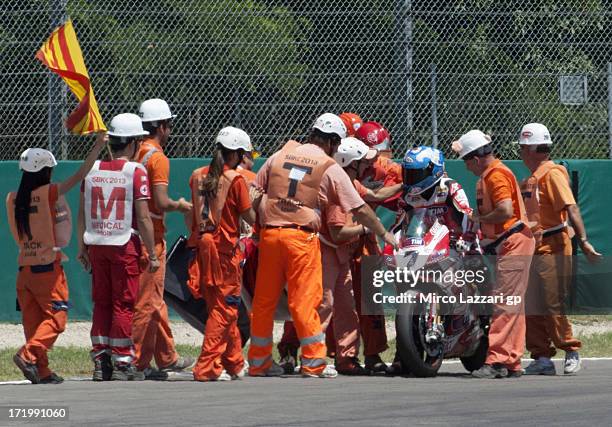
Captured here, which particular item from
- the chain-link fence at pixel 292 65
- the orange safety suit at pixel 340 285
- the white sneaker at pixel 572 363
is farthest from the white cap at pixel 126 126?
the chain-link fence at pixel 292 65

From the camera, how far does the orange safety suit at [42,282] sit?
10.7 metres

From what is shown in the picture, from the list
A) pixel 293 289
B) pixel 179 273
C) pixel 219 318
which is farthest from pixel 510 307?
pixel 179 273

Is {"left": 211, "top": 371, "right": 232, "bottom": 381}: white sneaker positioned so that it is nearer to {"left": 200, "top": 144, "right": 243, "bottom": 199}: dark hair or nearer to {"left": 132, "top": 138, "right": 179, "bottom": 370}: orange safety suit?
{"left": 132, "top": 138, "right": 179, "bottom": 370}: orange safety suit

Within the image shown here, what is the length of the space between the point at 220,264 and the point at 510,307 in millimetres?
2174

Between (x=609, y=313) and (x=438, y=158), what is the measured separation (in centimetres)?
582

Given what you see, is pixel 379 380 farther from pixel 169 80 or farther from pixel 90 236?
pixel 169 80

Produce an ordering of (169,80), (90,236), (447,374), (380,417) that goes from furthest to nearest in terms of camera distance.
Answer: (169,80)
(447,374)
(90,236)
(380,417)

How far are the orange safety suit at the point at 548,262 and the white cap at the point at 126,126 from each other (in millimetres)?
3129

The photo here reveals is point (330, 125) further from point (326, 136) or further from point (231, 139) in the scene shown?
point (231, 139)

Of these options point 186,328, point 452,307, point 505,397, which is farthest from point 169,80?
point 505,397

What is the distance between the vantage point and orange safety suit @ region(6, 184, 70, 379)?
10.7 meters

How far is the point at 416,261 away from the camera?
36.9 feet

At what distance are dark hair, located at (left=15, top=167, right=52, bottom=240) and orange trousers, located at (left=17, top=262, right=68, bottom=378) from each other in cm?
29

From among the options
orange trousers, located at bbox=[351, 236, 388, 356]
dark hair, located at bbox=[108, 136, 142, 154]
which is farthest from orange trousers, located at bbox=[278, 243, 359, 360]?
dark hair, located at bbox=[108, 136, 142, 154]
